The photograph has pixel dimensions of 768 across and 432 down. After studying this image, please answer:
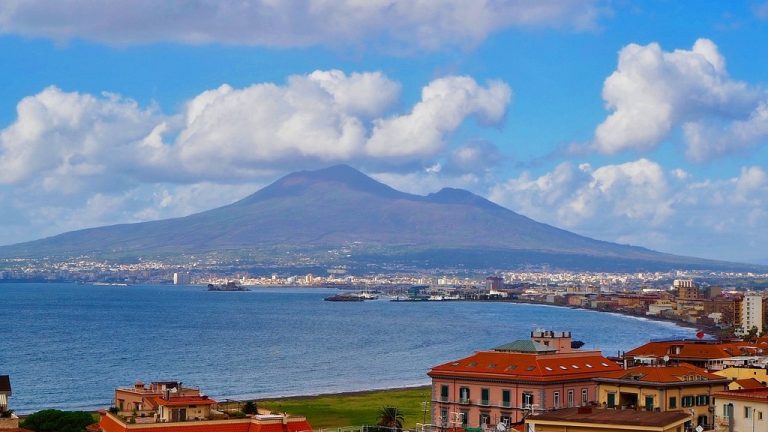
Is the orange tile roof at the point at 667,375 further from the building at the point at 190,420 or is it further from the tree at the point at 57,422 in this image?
the tree at the point at 57,422

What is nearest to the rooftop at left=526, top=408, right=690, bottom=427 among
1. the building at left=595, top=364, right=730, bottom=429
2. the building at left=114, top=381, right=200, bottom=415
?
the building at left=595, top=364, right=730, bottom=429

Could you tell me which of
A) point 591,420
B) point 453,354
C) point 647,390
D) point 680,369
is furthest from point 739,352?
point 453,354

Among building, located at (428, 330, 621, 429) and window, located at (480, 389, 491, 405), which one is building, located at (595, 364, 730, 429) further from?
window, located at (480, 389, 491, 405)

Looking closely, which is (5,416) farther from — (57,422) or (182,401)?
(57,422)

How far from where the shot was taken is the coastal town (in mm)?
24781

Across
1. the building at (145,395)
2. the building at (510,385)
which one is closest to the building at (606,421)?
the building at (145,395)

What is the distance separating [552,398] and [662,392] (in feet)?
35.1

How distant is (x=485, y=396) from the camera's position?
4150 centimetres

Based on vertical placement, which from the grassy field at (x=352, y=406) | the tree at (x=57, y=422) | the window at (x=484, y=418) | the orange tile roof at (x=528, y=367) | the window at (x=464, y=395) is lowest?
the grassy field at (x=352, y=406)

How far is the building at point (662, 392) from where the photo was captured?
3023 centimetres

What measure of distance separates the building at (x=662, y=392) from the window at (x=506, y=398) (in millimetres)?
8280

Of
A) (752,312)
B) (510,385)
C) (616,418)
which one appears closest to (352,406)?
(510,385)

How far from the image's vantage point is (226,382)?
89000mm

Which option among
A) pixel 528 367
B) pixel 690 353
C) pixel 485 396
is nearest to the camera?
pixel 485 396
